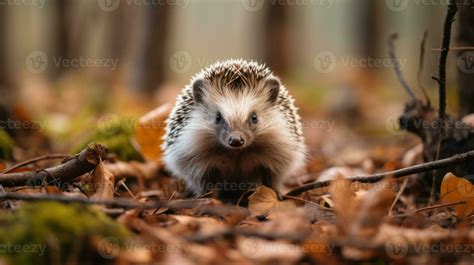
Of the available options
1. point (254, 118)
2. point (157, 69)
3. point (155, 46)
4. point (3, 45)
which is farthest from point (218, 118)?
point (3, 45)

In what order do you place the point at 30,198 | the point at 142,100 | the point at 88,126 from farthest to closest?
the point at 142,100
the point at 88,126
the point at 30,198

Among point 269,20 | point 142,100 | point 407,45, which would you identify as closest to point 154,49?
point 142,100

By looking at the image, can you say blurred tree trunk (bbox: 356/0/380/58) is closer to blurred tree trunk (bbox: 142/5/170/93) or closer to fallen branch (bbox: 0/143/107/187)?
blurred tree trunk (bbox: 142/5/170/93)

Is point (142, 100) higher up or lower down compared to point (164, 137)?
lower down

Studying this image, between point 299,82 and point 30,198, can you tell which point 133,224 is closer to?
point 30,198

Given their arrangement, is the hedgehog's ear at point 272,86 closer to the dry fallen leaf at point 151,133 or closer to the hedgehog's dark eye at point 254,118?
the hedgehog's dark eye at point 254,118

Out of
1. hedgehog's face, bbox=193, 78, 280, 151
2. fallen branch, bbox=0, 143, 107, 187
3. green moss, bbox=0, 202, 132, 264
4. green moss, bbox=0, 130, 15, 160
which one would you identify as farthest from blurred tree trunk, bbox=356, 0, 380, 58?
green moss, bbox=0, 202, 132, 264

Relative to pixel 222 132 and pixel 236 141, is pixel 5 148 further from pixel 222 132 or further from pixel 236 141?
pixel 236 141
